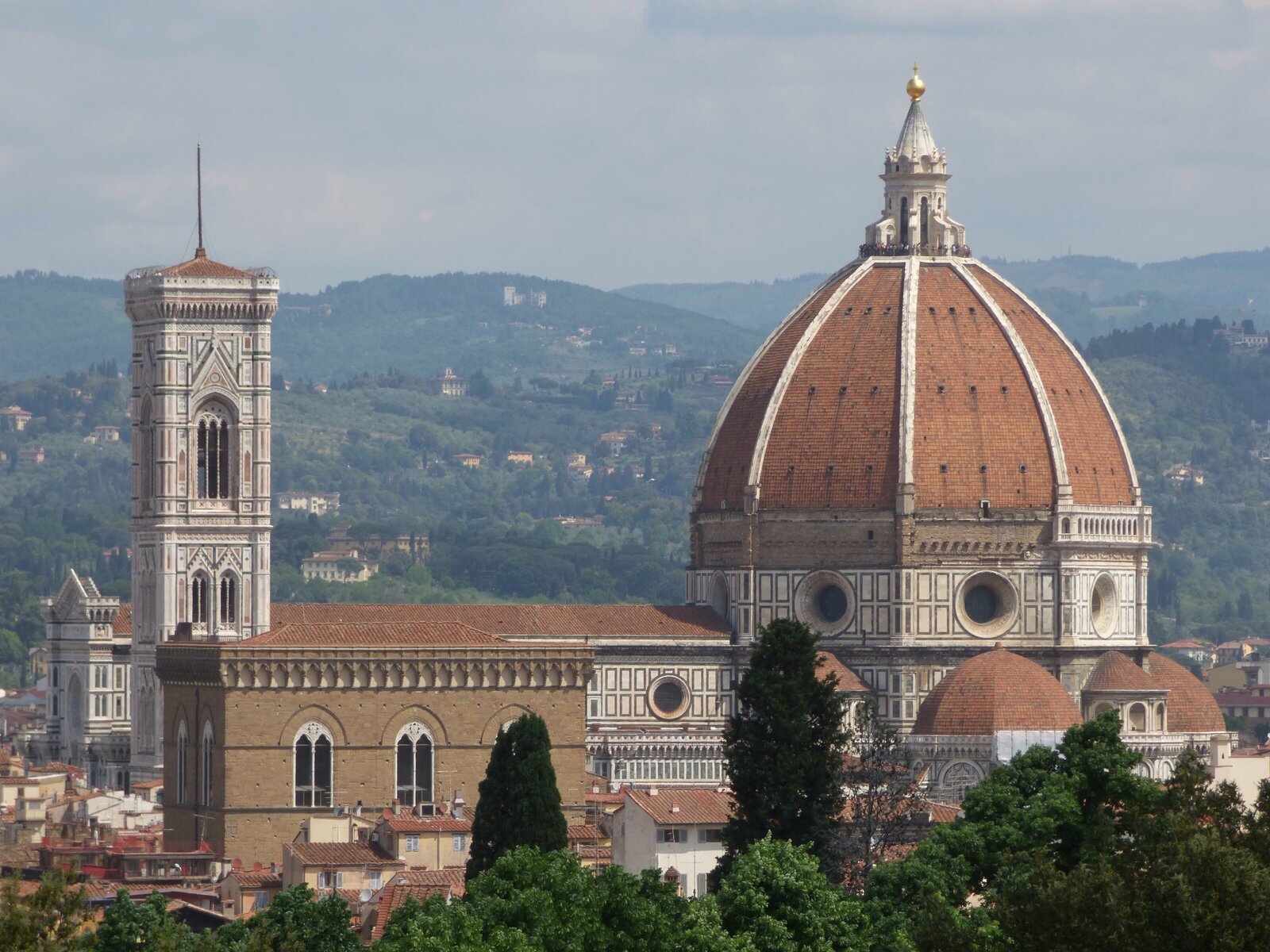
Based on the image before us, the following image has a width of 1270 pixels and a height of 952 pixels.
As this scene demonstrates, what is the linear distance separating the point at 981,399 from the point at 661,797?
30.5m

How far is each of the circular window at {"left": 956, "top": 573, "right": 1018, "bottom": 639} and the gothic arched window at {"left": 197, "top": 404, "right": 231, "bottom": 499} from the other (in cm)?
1959

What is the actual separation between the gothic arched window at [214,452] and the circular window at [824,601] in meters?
15.5

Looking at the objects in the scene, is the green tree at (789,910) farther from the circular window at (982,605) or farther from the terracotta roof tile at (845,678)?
the circular window at (982,605)

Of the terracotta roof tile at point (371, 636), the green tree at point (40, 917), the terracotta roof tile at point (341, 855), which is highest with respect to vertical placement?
the terracotta roof tile at point (371, 636)

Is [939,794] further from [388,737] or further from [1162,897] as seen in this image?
[1162,897]

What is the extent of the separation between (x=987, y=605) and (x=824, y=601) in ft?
14.2

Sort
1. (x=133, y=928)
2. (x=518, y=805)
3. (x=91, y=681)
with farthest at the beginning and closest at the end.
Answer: (x=91, y=681), (x=518, y=805), (x=133, y=928)

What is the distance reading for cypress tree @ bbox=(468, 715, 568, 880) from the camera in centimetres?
7275

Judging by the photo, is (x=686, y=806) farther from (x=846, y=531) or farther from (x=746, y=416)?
(x=746, y=416)

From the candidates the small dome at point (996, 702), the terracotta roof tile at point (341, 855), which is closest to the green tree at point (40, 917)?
the terracotta roof tile at point (341, 855)

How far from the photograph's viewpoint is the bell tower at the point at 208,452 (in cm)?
10800

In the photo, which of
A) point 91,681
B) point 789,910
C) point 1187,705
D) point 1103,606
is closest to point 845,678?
point 1103,606

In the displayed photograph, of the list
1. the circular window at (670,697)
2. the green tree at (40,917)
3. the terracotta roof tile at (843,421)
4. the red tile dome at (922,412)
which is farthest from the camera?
the terracotta roof tile at (843,421)

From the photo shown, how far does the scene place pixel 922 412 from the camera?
365ft
